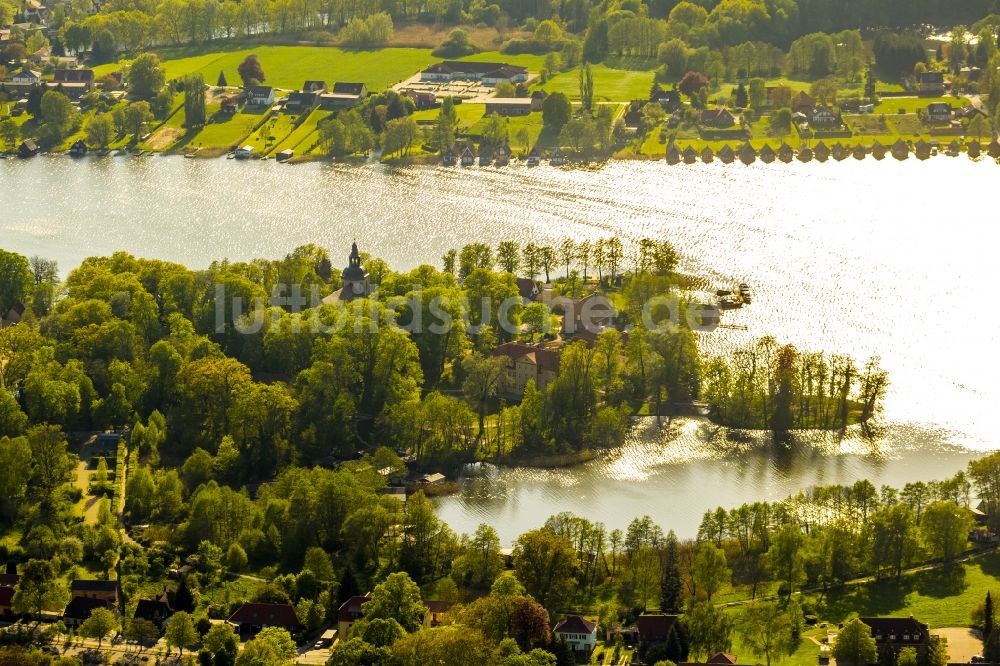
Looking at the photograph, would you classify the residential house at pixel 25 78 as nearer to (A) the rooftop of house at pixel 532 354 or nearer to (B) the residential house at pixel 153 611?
(A) the rooftop of house at pixel 532 354

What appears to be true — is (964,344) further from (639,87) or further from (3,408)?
(639,87)

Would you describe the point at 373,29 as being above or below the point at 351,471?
above

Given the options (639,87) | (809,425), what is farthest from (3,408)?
(639,87)

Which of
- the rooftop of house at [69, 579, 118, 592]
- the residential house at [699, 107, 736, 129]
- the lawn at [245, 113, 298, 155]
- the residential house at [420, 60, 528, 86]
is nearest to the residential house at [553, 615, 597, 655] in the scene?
the rooftop of house at [69, 579, 118, 592]

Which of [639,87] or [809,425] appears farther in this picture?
[639,87]

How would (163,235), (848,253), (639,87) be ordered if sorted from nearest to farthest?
(848,253), (163,235), (639,87)

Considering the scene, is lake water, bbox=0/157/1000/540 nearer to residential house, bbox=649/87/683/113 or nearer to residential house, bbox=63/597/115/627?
residential house, bbox=649/87/683/113

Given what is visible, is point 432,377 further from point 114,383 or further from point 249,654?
point 249,654

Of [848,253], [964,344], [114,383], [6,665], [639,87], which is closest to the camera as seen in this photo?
[6,665]
